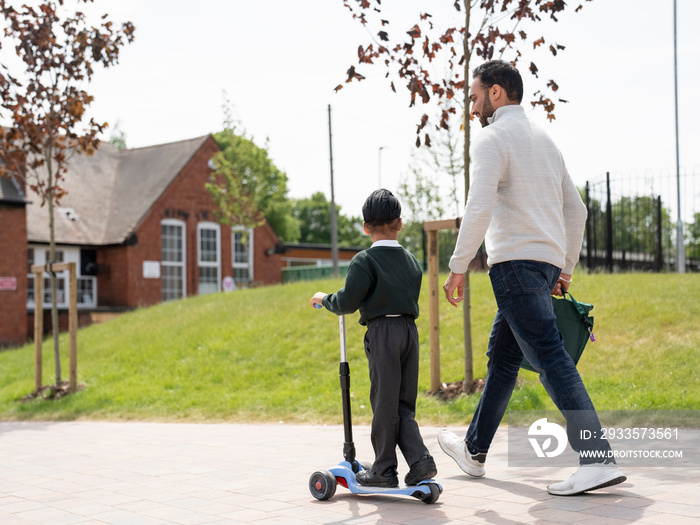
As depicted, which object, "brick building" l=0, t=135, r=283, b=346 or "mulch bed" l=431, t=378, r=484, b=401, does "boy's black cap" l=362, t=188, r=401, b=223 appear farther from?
"brick building" l=0, t=135, r=283, b=346

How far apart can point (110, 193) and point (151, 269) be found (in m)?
4.39

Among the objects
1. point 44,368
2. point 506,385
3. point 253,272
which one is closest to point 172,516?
point 506,385

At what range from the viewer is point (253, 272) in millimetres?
32406

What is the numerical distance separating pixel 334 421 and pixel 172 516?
13.7 ft

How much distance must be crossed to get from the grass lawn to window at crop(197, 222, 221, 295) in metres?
14.8

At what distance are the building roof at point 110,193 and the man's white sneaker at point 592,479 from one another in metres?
24.8

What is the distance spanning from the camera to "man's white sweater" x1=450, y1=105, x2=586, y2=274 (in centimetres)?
404

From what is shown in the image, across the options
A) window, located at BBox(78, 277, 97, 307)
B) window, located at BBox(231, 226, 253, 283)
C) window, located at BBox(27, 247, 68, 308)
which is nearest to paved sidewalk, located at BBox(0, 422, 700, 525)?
window, located at BBox(27, 247, 68, 308)

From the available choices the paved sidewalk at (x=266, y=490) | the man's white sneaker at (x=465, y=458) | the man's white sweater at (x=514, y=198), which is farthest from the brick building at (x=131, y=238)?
the man's white sweater at (x=514, y=198)

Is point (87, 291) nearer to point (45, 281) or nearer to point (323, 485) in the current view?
point (45, 281)

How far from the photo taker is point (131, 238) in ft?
90.7

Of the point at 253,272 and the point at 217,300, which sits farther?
the point at 253,272

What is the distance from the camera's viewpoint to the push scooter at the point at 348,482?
3.96 meters

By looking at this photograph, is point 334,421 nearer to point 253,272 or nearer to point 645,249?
point 645,249
